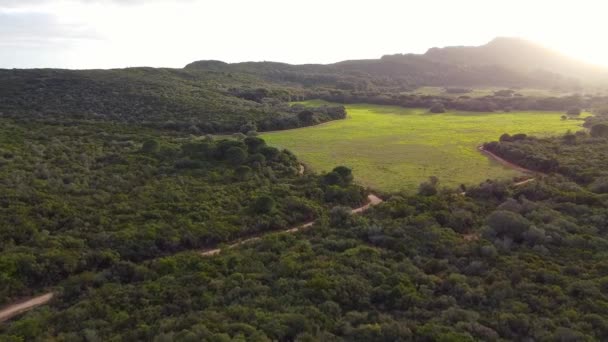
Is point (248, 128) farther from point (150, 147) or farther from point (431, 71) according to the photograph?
point (431, 71)

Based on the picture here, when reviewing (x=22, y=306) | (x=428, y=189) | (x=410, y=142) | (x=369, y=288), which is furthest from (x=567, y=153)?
(x=22, y=306)

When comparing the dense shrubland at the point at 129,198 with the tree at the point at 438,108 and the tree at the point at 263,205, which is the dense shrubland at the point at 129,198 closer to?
the tree at the point at 263,205

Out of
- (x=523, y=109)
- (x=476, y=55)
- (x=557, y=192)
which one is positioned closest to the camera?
(x=557, y=192)

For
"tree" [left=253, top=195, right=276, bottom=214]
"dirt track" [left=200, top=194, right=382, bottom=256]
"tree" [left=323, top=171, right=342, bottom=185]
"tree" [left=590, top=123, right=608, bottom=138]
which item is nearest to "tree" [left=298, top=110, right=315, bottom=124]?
"tree" [left=323, top=171, right=342, bottom=185]

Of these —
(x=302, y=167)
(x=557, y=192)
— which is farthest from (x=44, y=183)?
(x=557, y=192)

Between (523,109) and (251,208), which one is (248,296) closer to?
(251,208)
